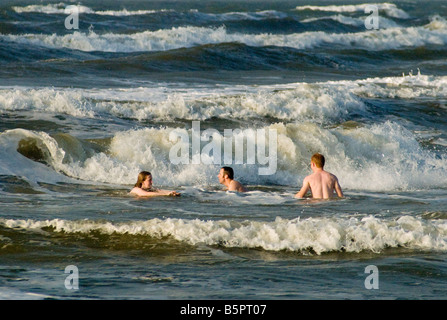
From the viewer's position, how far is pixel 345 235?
760cm

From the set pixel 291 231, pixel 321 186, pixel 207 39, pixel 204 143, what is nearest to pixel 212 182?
pixel 204 143

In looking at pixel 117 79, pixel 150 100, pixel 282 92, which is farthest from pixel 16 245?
pixel 117 79

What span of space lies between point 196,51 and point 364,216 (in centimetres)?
2034

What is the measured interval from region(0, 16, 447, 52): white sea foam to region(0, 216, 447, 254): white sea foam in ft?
77.9

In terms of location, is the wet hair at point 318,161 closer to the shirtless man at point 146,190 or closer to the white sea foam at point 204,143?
the white sea foam at point 204,143

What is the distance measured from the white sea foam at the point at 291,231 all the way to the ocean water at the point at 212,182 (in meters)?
0.02

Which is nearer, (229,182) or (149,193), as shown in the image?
(149,193)

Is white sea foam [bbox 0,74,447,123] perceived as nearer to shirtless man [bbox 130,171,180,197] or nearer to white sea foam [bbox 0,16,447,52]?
shirtless man [bbox 130,171,180,197]

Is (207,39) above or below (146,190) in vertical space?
above

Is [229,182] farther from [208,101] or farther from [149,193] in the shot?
[208,101]

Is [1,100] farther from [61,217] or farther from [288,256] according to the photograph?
[288,256]

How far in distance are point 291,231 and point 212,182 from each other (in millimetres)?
Result: 4428

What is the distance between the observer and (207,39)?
37.8 metres
